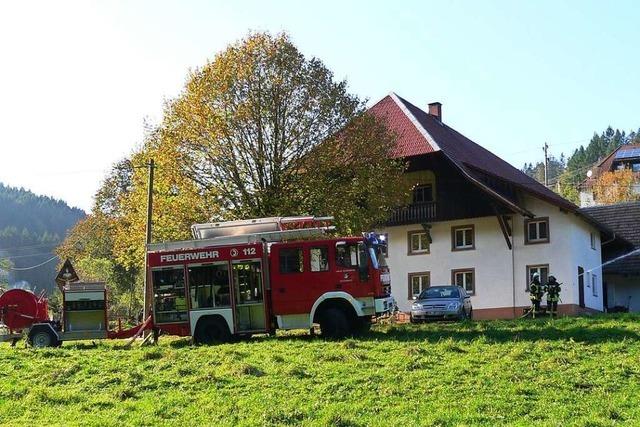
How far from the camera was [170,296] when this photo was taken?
23.8 metres

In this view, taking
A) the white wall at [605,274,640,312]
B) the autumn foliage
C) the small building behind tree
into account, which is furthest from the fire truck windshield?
the autumn foliage

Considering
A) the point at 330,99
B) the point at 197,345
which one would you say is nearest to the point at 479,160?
the point at 330,99

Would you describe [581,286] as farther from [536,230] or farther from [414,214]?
[414,214]

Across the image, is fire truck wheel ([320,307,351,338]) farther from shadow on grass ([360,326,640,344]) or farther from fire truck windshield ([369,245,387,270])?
fire truck windshield ([369,245,387,270])

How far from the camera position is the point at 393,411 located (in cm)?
1214

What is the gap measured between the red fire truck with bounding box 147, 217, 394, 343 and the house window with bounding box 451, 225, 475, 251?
724 inches

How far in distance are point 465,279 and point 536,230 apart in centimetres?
435

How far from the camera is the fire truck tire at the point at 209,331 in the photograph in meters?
23.5

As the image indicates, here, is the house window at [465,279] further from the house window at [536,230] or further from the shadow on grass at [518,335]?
the shadow on grass at [518,335]

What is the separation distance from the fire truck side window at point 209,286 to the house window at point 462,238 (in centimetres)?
2051

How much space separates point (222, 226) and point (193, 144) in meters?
5.63

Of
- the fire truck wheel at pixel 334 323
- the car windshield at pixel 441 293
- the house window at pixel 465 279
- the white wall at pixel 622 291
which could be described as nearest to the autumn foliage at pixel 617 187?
the white wall at pixel 622 291

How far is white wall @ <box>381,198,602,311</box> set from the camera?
3959cm

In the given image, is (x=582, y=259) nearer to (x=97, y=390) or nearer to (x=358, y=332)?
(x=358, y=332)
